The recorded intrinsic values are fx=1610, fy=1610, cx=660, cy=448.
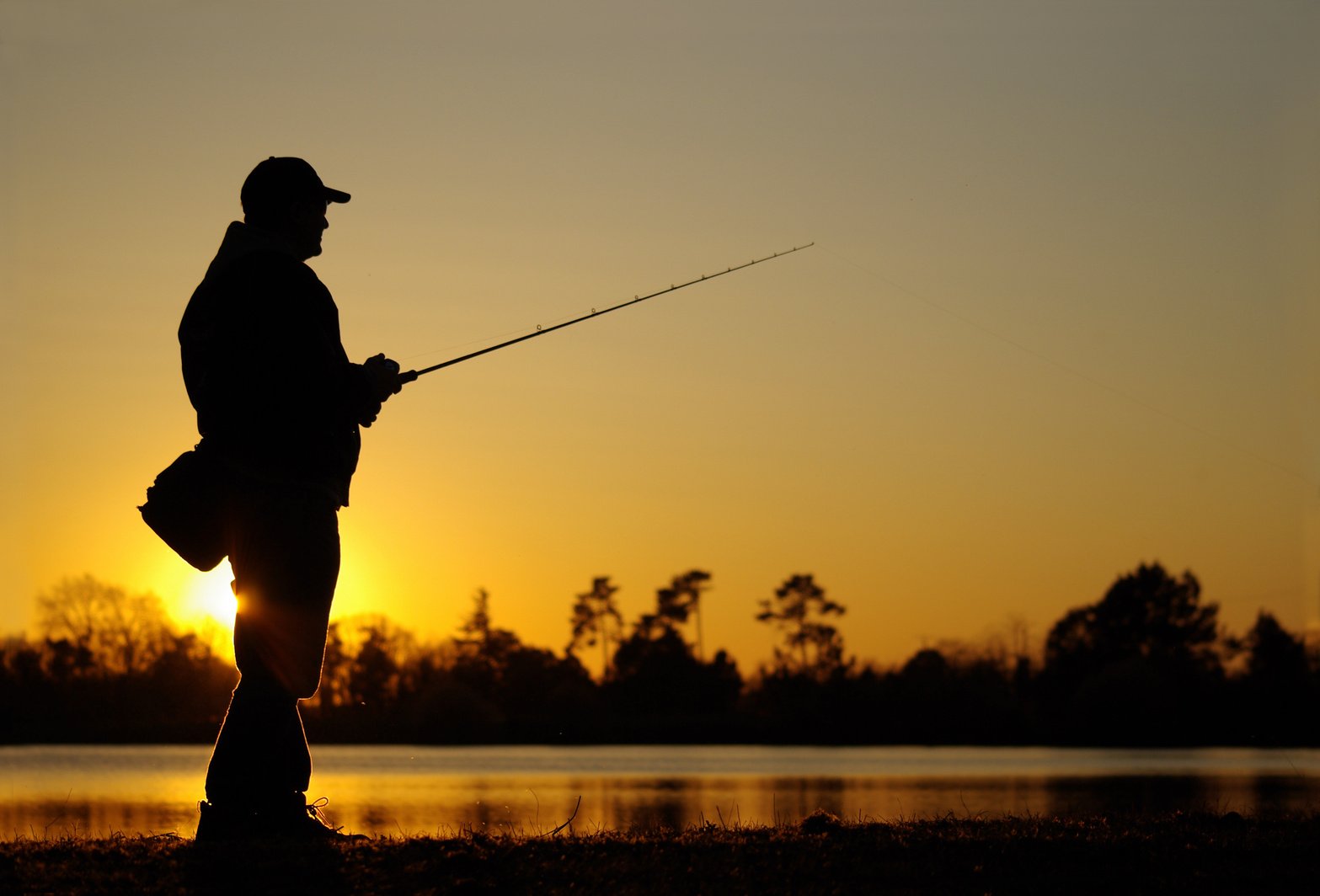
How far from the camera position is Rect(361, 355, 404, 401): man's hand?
23.7 feet

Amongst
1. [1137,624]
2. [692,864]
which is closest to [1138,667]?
[1137,624]

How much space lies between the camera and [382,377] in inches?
287

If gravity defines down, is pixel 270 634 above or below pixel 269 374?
below

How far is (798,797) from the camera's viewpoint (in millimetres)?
22812

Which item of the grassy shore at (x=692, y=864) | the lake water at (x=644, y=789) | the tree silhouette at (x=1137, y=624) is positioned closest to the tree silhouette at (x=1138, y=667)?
the tree silhouette at (x=1137, y=624)

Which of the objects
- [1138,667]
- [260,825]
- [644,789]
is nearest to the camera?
[260,825]

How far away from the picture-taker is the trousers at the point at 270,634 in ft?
23.0

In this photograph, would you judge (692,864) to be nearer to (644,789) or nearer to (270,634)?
(270,634)

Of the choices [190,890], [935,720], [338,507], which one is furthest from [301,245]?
[935,720]

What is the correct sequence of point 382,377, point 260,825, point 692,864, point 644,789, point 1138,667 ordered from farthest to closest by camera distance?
1. point 1138,667
2. point 644,789
3. point 382,377
4. point 260,825
5. point 692,864

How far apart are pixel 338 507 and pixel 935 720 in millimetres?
67808

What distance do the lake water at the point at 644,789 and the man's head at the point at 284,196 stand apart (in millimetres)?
2974

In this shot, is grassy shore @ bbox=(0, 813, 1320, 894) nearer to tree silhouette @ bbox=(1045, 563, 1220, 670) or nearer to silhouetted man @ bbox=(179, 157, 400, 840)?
silhouetted man @ bbox=(179, 157, 400, 840)

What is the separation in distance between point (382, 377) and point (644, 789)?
19820 millimetres
